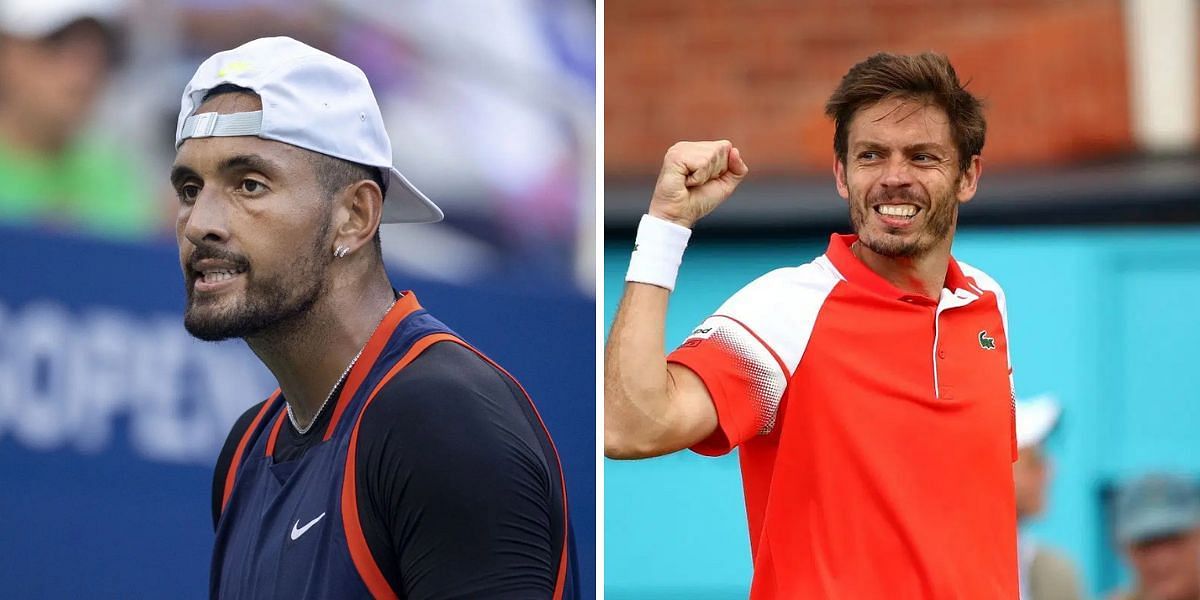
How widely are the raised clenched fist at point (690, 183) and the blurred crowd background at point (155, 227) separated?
1169 mm

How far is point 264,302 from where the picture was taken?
8.21 ft

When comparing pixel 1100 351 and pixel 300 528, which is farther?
pixel 1100 351

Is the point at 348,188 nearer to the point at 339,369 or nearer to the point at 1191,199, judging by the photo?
the point at 339,369

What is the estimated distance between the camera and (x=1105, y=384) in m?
6.24

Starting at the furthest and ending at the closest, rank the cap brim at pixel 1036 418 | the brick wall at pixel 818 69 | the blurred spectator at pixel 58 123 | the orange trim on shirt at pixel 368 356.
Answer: the brick wall at pixel 818 69
the cap brim at pixel 1036 418
the blurred spectator at pixel 58 123
the orange trim on shirt at pixel 368 356

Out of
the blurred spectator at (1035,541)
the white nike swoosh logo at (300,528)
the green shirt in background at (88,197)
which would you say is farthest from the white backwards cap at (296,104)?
the blurred spectator at (1035,541)

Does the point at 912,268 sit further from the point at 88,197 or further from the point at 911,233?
the point at 88,197

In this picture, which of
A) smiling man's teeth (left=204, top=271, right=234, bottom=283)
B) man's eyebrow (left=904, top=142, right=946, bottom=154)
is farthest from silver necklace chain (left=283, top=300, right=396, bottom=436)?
man's eyebrow (left=904, top=142, right=946, bottom=154)

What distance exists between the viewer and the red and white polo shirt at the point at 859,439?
101 inches

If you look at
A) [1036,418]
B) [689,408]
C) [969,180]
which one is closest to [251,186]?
[689,408]

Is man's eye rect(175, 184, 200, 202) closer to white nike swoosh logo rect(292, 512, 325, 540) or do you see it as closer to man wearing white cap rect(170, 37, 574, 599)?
man wearing white cap rect(170, 37, 574, 599)

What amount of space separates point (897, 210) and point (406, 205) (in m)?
0.82

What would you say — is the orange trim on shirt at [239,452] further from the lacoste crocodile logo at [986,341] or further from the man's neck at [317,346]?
the lacoste crocodile logo at [986,341]

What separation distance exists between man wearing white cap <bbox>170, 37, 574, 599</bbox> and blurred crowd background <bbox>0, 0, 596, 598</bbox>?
1075mm
